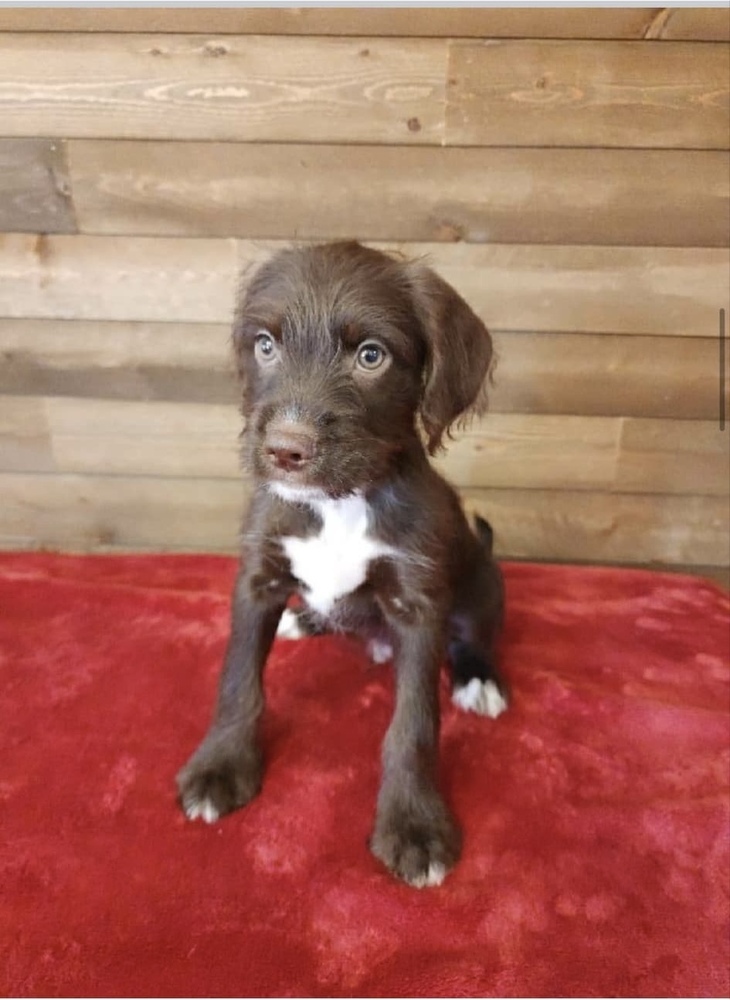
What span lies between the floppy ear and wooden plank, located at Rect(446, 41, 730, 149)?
0.81m

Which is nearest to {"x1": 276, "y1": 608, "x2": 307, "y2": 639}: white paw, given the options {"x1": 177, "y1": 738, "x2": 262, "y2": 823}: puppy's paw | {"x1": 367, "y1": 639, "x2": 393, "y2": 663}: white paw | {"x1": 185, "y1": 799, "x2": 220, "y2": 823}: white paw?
{"x1": 367, "y1": 639, "x2": 393, "y2": 663}: white paw

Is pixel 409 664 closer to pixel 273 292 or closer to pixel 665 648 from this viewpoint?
pixel 273 292

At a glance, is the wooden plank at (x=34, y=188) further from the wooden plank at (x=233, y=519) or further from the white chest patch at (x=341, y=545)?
the white chest patch at (x=341, y=545)

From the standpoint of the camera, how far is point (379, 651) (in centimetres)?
199

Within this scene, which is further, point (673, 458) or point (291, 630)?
point (673, 458)

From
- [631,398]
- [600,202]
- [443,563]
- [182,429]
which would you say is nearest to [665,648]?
[631,398]

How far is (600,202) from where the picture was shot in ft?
7.06

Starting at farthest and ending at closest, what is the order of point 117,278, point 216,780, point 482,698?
point 117,278, point 482,698, point 216,780

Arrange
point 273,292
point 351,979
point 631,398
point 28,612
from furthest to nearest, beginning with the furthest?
point 631,398 → point 28,612 → point 273,292 → point 351,979

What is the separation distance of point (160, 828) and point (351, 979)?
466mm

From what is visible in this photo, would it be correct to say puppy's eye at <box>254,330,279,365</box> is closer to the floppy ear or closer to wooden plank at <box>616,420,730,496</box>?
the floppy ear

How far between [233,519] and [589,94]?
5.28 feet

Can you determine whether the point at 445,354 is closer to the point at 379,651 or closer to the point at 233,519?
the point at 379,651

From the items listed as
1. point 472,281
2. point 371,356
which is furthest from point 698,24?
point 371,356
